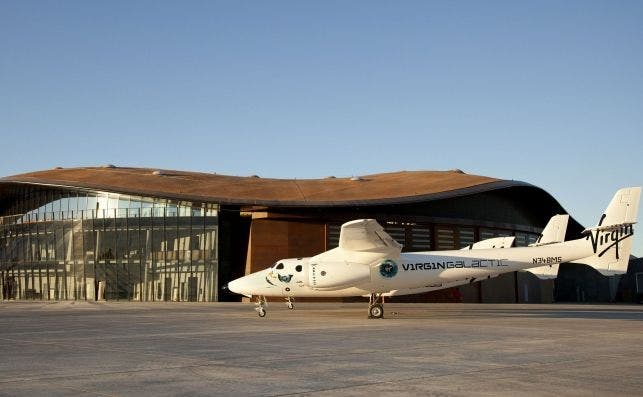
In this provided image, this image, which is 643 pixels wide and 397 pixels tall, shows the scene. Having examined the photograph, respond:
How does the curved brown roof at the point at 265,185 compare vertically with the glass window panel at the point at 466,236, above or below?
above

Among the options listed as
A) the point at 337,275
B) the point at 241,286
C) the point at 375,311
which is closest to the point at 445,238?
the point at 375,311

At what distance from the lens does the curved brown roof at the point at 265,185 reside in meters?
57.1

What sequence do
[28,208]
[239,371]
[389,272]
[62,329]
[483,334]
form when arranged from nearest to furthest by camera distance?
1. [239,371]
2. [483,334]
3. [62,329]
4. [389,272]
5. [28,208]

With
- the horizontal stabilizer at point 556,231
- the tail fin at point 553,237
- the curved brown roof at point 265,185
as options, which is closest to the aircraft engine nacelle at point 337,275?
the tail fin at point 553,237

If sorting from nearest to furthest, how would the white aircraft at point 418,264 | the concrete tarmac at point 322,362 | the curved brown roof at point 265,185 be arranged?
1. the concrete tarmac at point 322,362
2. the white aircraft at point 418,264
3. the curved brown roof at point 265,185

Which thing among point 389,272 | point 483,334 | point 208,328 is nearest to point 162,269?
point 389,272

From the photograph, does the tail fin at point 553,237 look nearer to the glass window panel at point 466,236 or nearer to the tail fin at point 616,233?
the tail fin at point 616,233

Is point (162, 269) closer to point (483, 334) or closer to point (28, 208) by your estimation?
point (28, 208)

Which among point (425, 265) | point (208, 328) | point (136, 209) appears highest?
point (136, 209)

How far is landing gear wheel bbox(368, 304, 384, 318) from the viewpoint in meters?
31.7

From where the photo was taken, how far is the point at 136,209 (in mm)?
59438

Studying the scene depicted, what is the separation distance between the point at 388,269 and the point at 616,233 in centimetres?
1093

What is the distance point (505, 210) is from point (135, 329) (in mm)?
51911

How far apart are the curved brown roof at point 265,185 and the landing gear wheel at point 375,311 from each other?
81.2 ft
